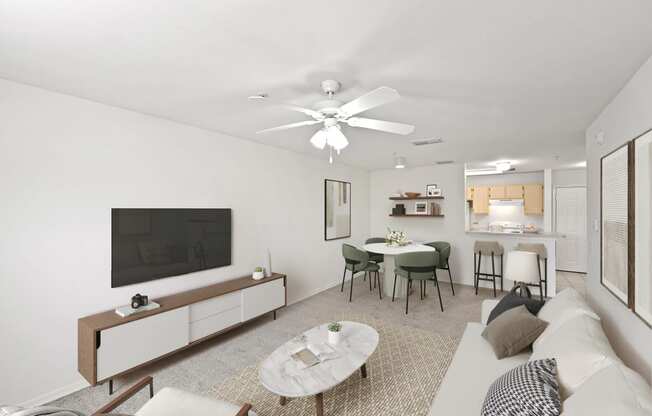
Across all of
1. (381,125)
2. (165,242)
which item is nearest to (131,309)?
(165,242)

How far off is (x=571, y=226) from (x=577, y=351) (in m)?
6.45

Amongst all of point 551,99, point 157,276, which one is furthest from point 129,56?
point 551,99

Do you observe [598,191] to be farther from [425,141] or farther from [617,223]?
[425,141]

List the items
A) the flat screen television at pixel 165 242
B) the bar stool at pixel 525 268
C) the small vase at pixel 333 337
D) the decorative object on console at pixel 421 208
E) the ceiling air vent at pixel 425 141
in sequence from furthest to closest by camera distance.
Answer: the decorative object on console at pixel 421 208 → the ceiling air vent at pixel 425 141 → the bar stool at pixel 525 268 → the flat screen television at pixel 165 242 → the small vase at pixel 333 337

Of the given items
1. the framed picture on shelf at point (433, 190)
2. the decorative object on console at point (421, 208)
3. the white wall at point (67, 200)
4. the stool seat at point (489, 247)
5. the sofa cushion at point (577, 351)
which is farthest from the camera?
the decorative object on console at point (421, 208)

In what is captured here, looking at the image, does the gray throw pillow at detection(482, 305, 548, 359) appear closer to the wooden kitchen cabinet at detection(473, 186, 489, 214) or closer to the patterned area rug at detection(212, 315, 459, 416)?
the patterned area rug at detection(212, 315, 459, 416)

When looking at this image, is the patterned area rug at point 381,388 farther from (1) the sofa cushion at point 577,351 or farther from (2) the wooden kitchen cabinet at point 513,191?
(2) the wooden kitchen cabinet at point 513,191

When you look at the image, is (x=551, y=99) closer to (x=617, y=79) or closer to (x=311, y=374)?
(x=617, y=79)

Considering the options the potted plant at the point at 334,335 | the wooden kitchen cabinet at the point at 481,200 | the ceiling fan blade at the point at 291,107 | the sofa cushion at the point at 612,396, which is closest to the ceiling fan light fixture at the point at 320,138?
the ceiling fan blade at the point at 291,107

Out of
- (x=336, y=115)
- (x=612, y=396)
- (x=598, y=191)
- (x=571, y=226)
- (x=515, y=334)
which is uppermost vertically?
(x=336, y=115)

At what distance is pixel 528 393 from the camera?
1305mm

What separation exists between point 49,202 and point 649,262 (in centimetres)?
407

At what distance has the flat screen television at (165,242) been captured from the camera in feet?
8.69

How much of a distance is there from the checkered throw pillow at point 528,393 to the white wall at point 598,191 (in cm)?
76
